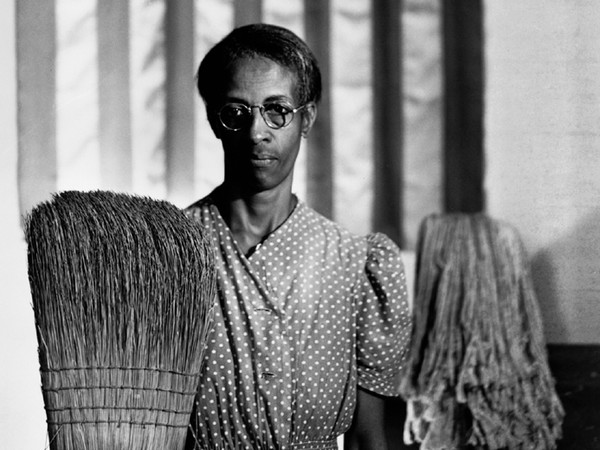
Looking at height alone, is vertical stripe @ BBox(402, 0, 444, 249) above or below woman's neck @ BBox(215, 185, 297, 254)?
above

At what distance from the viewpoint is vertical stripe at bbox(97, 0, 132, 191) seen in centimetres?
276

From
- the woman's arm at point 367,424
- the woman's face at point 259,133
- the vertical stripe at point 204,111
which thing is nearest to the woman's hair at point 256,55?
the woman's face at point 259,133

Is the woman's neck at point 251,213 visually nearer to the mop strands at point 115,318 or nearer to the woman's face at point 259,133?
the woman's face at point 259,133

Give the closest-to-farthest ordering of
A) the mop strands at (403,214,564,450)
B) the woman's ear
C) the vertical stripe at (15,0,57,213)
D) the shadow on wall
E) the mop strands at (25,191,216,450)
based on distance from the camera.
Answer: the mop strands at (25,191,216,450) → the woman's ear → the mop strands at (403,214,564,450) → the shadow on wall → the vertical stripe at (15,0,57,213)

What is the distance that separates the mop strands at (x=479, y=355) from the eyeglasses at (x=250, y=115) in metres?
1.02

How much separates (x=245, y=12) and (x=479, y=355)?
1033mm

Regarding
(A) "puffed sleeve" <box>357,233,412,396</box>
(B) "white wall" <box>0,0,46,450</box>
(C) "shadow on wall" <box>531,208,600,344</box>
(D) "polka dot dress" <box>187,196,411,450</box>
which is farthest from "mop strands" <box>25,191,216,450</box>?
(C) "shadow on wall" <box>531,208,600,344</box>

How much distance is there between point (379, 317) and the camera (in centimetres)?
175

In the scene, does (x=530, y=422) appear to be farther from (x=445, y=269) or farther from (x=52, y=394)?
(x=52, y=394)

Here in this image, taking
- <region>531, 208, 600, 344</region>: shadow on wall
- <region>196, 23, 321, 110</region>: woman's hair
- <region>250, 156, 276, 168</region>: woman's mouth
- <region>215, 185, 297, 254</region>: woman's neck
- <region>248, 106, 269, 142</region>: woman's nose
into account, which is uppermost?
<region>196, 23, 321, 110</region>: woman's hair

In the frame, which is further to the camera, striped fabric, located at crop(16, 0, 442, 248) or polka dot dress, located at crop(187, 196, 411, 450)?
striped fabric, located at crop(16, 0, 442, 248)

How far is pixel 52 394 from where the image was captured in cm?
139

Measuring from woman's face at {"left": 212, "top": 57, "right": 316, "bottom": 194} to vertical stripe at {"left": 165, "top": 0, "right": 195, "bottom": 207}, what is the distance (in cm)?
112

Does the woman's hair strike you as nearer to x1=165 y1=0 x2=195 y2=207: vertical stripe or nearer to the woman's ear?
the woman's ear
